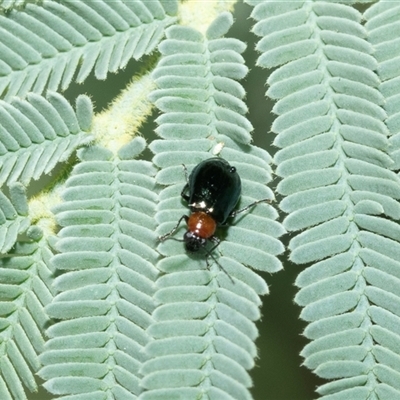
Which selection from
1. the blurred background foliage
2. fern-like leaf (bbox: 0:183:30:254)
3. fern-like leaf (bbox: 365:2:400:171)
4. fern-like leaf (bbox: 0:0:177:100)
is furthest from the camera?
the blurred background foliage

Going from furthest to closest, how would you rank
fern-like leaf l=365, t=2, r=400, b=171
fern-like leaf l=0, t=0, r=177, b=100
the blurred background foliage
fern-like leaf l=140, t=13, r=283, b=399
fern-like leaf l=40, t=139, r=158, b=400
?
the blurred background foliage, fern-like leaf l=0, t=0, r=177, b=100, fern-like leaf l=365, t=2, r=400, b=171, fern-like leaf l=40, t=139, r=158, b=400, fern-like leaf l=140, t=13, r=283, b=399

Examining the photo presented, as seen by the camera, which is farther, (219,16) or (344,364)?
(219,16)

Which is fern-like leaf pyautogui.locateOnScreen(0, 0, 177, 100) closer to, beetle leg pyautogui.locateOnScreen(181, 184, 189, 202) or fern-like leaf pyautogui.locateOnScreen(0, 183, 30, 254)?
fern-like leaf pyautogui.locateOnScreen(0, 183, 30, 254)

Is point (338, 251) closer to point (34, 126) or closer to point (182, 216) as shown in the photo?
point (182, 216)

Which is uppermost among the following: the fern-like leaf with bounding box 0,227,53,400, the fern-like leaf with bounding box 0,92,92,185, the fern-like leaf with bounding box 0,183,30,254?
the fern-like leaf with bounding box 0,92,92,185

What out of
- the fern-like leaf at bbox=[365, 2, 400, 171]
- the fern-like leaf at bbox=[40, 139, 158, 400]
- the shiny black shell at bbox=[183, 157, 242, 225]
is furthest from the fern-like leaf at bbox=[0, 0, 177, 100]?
the fern-like leaf at bbox=[365, 2, 400, 171]

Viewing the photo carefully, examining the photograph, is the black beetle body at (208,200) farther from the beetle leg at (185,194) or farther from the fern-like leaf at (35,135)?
the fern-like leaf at (35,135)

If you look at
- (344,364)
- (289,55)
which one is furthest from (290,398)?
(289,55)
